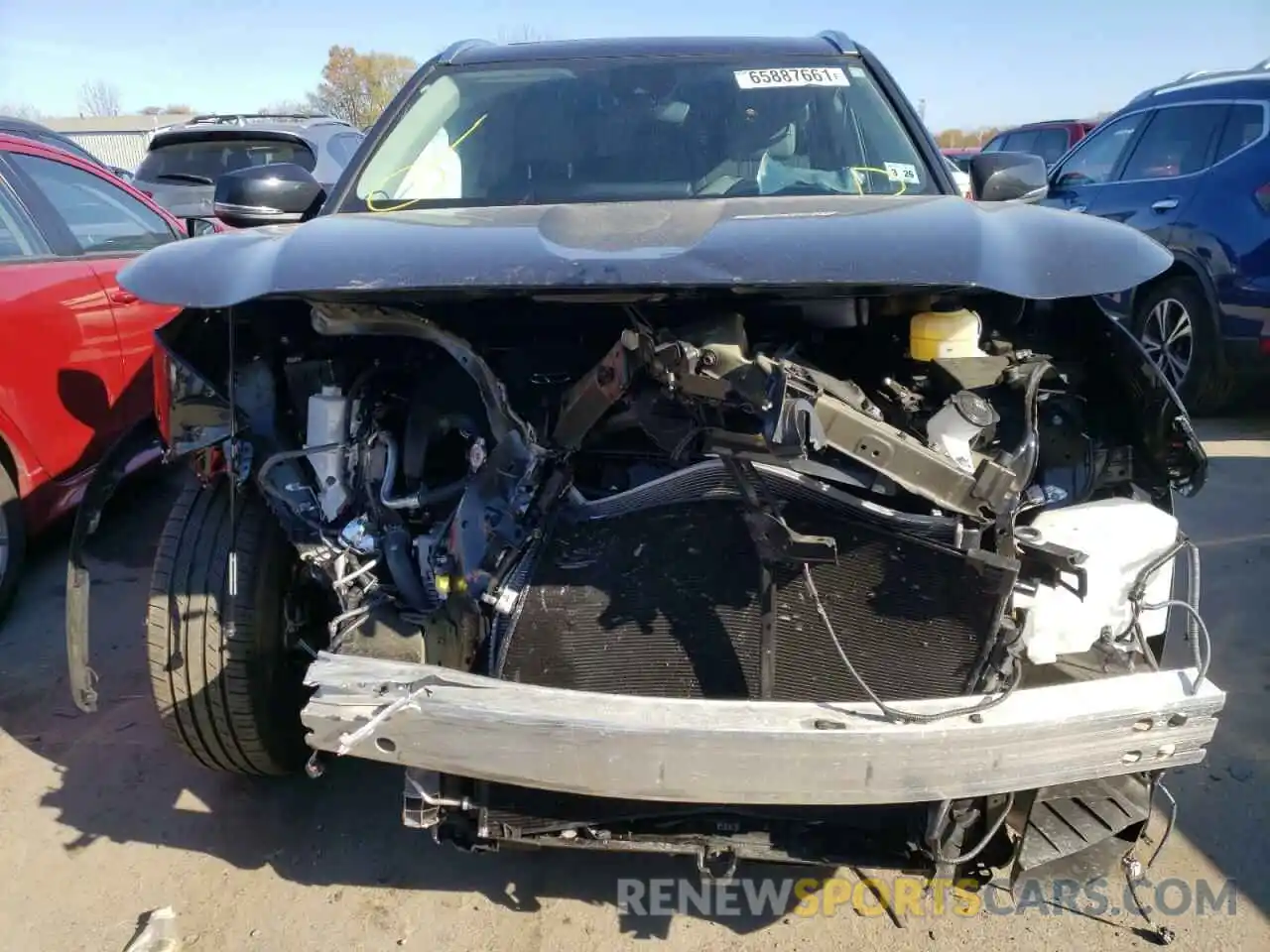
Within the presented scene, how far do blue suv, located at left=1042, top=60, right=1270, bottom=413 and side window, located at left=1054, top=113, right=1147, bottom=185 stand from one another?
0.03m

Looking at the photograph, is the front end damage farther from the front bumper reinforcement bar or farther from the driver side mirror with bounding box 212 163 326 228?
the driver side mirror with bounding box 212 163 326 228

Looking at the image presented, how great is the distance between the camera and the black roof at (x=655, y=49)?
3150mm

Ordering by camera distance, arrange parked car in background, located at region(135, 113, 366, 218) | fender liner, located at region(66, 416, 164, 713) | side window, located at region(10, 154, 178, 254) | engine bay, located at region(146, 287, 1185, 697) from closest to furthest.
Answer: engine bay, located at region(146, 287, 1185, 697) → fender liner, located at region(66, 416, 164, 713) → side window, located at region(10, 154, 178, 254) → parked car in background, located at region(135, 113, 366, 218)

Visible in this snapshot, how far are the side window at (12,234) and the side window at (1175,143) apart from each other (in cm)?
585

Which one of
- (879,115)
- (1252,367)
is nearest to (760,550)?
(879,115)

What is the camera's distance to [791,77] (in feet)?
9.98

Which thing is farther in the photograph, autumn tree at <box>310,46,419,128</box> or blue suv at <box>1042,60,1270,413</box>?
autumn tree at <box>310,46,419,128</box>

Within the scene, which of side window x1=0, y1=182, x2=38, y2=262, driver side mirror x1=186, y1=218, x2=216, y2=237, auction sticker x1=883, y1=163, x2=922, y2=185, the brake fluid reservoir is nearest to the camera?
the brake fluid reservoir

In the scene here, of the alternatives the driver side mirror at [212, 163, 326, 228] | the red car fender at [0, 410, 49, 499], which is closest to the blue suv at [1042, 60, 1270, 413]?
the driver side mirror at [212, 163, 326, 228]

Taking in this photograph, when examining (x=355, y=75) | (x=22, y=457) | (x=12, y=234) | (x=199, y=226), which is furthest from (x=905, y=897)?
(x=355, y=75)

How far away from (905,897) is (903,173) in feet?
6.57

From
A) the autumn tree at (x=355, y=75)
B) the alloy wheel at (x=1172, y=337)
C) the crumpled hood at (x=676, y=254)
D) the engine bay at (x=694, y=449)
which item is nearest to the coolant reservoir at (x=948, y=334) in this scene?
the engine bay at (x=694, y=449)

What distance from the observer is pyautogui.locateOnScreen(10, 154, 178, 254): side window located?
386cm

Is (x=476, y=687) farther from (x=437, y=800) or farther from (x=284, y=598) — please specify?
(x=284, y=598)
